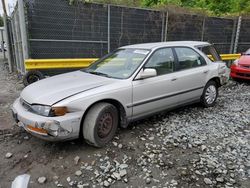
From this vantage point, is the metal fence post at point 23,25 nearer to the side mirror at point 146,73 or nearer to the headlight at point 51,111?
the headlight at point 51,111

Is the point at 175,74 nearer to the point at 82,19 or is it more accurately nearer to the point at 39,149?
the point at 39,149

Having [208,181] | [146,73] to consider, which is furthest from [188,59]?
[208,181]

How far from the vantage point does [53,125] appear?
2.87m

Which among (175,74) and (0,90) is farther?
(0,90)

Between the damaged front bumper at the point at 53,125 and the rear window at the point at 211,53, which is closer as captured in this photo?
the damaged front bumper at the point at 53,125

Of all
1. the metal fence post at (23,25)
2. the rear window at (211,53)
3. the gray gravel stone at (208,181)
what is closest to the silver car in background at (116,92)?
the rear window at (211,53)

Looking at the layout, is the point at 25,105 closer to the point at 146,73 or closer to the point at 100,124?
the point at 100,124

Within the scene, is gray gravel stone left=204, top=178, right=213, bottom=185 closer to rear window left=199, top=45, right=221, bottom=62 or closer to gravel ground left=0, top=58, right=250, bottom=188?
gravel ground left=0, top=58, right=250, bottom=188

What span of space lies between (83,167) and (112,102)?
43.5 inches

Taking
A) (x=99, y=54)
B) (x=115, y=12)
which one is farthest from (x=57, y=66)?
(x=115, y=12)

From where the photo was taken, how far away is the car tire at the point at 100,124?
3184mm

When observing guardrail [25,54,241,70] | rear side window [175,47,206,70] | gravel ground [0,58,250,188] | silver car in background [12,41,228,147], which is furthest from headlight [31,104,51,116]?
guardrail [25,54,241,70]

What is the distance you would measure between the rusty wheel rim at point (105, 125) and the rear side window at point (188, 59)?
1942mm

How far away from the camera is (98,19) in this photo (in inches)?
306
